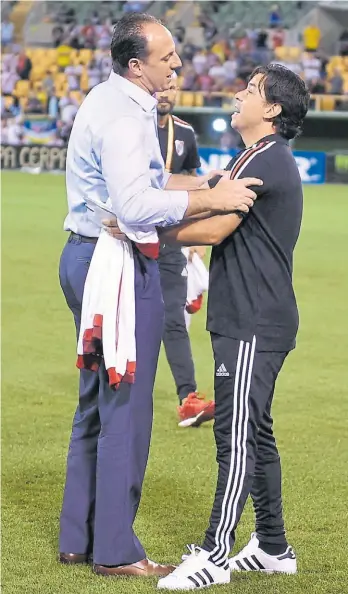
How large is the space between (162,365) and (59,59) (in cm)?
2654

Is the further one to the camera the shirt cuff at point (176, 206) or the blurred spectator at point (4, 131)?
the blurred spectator at point (4, 131)

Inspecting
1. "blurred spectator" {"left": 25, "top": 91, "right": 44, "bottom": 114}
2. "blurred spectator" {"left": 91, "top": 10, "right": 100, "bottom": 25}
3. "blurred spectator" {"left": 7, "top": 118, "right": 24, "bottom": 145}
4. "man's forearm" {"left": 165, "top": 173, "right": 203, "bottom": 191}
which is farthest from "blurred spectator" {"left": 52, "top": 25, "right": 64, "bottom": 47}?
"man's forearm" {"left": 165, "top": 173, "right": 203, "bottom": 191}

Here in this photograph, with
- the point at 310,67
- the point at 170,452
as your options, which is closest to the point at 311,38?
the point at 310,67

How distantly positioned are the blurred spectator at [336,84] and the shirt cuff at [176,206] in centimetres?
2474

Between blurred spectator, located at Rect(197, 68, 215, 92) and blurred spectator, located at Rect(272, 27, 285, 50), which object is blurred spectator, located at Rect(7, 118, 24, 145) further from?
blurred spectator, located at Rect(272, 27, 285, 50)

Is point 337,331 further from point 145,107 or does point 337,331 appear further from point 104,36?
point 104,36

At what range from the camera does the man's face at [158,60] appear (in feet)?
14.4

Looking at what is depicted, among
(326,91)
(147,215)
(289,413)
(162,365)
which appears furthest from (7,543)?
(326,91)

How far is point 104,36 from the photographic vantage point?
34.3 m

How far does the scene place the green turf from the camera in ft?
15.6

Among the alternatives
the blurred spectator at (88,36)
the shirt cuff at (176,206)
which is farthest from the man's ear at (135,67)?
the blurred spectator at (88,36)

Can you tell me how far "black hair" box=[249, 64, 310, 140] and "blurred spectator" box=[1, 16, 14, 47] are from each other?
3351 cm

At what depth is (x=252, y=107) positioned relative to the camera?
4398mm

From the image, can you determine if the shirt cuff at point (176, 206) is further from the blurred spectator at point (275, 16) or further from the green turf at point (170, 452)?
the blurred spectator at point (275, 16)
